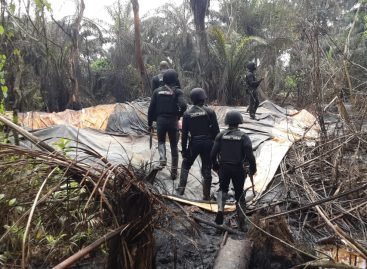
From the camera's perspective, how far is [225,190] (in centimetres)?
511

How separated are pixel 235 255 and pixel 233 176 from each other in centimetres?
128

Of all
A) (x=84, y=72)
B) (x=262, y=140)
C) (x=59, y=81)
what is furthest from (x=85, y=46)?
(x=262, y=140)

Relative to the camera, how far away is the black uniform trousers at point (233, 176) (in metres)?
4.96

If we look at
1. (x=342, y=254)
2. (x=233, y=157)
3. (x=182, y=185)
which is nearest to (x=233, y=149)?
(x=233, y=157)

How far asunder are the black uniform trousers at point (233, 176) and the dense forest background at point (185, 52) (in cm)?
331

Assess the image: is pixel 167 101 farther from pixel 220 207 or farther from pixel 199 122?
pixel 220 207

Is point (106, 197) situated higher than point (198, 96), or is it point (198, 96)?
point (198, 96)

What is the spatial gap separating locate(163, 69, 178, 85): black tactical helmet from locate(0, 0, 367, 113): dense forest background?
2.98m

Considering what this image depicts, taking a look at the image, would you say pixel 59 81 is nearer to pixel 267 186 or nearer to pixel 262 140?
pixel 262 140

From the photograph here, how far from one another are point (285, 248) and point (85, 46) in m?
17.1

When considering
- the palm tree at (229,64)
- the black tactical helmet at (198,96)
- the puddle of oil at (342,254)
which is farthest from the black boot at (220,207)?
the palm tree at (229,64)

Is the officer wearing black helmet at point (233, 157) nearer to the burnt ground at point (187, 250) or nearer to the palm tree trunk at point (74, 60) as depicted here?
the burnt ground at point (187, 250)

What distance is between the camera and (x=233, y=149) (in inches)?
194

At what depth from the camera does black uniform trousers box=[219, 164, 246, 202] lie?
16.3 feet
